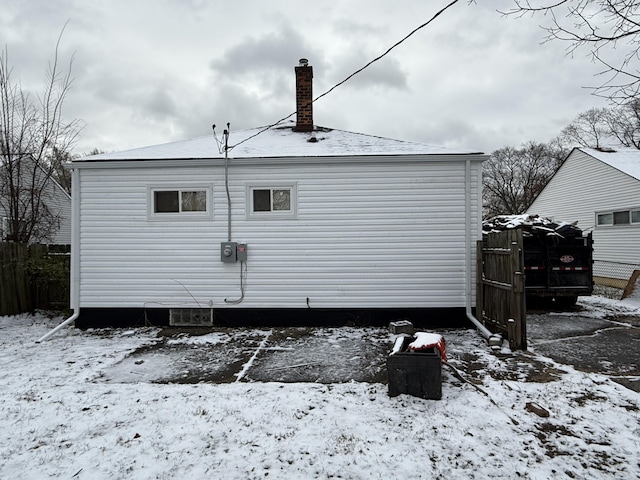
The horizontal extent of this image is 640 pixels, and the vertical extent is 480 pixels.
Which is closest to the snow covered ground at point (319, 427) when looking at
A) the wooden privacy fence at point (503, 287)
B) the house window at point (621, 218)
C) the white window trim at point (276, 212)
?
the wooden privacy fence at point (503, 287)

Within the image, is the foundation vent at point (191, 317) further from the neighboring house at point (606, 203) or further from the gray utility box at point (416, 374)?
the neighboring house at point (606, 203)

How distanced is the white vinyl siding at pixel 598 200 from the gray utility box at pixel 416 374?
39.7ft

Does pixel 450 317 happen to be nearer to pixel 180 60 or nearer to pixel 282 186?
pixel 282 186

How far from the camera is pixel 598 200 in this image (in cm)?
1345

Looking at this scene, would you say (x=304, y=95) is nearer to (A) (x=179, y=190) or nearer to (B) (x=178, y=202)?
(A) (x=179, y=190)

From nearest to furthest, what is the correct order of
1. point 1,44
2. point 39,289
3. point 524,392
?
point 524,392 < point 39,289 < point 1,44

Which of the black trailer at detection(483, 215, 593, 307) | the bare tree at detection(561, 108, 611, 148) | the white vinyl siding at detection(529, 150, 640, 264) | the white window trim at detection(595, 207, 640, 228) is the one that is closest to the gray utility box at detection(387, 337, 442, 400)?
the black trailer at detection(483, 215, 593, 307)

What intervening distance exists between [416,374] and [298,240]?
12.2ft

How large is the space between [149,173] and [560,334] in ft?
26.6

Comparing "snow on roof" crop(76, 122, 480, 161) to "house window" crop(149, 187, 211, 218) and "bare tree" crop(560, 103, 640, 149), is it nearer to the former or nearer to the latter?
"house window" crop(149, 187, 211, 218)

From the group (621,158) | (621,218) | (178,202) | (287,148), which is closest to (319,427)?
(178,202)

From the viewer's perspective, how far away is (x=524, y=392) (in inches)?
151

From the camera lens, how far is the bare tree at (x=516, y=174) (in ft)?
125

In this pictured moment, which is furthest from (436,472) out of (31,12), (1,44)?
(1,44)
